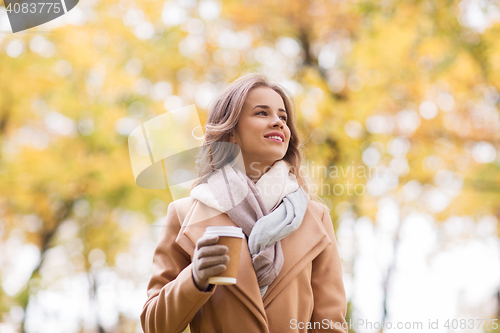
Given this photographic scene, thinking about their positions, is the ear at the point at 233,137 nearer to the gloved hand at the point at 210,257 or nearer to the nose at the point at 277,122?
the nose at the point at 277,122

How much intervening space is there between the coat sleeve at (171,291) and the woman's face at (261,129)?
1.43ft

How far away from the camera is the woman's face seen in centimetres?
183

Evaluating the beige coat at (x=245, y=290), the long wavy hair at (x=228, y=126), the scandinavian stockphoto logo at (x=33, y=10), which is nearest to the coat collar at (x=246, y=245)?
the beige coat at (x=245, y=290)

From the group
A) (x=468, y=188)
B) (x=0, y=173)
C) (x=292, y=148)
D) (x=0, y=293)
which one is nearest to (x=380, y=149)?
(x=468, y=188)

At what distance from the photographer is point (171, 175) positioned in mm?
1893

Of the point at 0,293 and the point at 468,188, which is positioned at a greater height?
the point at 468,188

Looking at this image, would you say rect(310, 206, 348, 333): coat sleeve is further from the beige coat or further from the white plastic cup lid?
the white plastic cup lid

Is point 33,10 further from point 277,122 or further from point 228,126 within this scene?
point 277,122

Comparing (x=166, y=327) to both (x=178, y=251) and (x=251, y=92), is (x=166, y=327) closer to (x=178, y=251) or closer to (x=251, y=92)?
(x=178, y=251)

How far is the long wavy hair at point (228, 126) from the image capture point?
188 cm

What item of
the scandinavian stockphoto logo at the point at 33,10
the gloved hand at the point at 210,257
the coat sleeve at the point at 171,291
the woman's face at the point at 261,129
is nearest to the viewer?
the gloved hand at the point at 210,257

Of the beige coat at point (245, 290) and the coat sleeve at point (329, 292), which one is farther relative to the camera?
the coat sleeve at point (329, 292)

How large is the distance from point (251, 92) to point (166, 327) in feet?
3.51

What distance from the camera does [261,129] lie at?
6.01 ft
